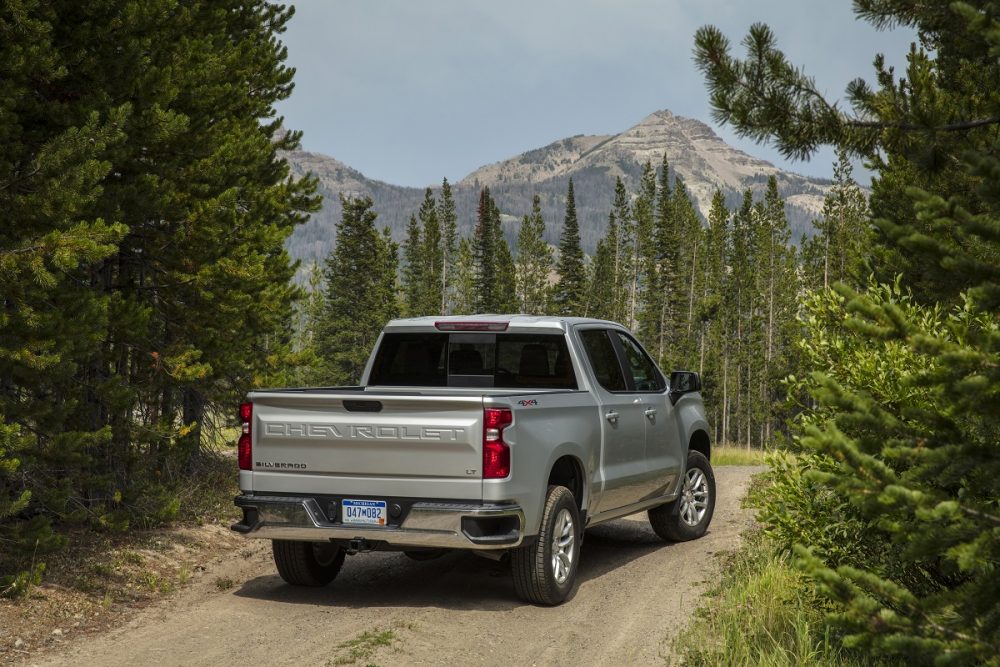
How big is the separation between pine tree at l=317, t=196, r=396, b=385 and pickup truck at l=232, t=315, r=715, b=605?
52.1m

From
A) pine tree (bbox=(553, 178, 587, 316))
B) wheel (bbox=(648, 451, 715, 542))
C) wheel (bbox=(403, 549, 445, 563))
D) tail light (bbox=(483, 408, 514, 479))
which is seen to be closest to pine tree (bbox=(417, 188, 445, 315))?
pine tree (bbox=(553, 178, 587, 316))

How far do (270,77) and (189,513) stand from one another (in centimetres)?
724

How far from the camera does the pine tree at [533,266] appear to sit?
9094 cm

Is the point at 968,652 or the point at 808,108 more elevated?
the point at 808,108

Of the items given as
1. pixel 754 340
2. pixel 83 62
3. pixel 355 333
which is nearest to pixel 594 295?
pixel 754 340

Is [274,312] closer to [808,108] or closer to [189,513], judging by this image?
[189,513]

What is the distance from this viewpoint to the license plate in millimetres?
6891

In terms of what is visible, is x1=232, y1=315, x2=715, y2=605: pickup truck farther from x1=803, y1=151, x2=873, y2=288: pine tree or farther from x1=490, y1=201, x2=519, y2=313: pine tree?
x1=490, y1=201, x2=519, y2=313: pine tree

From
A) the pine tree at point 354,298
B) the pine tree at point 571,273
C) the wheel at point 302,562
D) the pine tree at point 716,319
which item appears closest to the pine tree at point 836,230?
the pine tree at point 716,319

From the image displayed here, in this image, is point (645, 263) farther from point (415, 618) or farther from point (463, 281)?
point (415, 618)

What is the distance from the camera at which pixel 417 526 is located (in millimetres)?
6770

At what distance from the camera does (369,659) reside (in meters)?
5.88

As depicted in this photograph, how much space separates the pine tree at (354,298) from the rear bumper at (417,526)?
53663mm

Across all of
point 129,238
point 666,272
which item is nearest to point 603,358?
point 129,238
